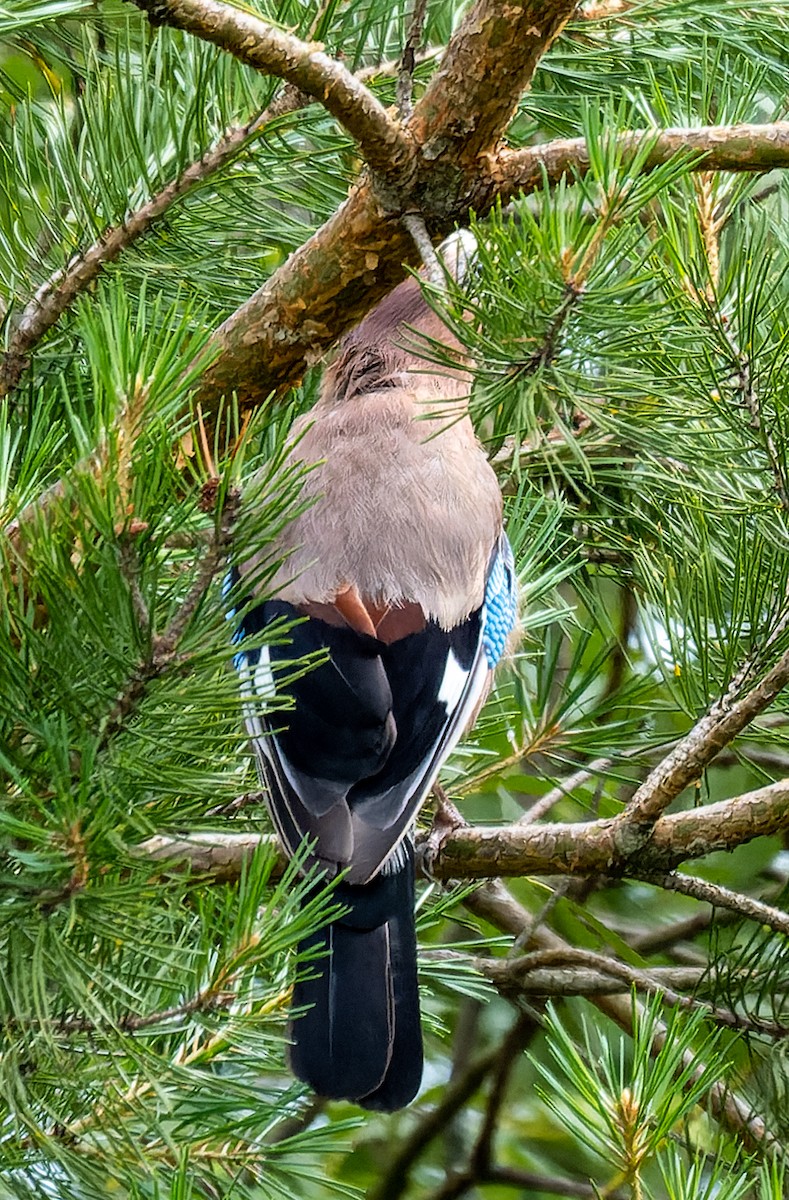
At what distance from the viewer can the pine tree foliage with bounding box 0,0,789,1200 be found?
103 centimetres

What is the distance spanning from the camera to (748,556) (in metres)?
1.53

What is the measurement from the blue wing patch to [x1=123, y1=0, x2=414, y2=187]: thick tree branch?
2.99 feet

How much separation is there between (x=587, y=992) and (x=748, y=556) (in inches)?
35.8

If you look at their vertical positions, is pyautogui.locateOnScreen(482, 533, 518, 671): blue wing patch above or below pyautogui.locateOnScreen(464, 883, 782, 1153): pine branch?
above

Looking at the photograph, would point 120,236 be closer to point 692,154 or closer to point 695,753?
point 692,154

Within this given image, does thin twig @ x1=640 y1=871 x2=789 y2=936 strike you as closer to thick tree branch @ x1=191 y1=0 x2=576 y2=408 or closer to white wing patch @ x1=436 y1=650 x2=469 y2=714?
white wing patch @ x1=436 y1=650 x2=469 y2=714

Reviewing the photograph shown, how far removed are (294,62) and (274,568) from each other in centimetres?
43

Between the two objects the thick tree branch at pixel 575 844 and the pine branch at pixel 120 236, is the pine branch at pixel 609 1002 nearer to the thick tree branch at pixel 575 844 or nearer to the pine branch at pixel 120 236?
the thick tree branch at pixel 575 844

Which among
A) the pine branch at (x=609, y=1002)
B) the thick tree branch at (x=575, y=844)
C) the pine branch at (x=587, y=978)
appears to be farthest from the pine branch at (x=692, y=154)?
the pine branch at (x=609, y=1002)


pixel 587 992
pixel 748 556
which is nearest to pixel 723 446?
pixel 748 556

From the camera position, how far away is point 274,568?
1050mm

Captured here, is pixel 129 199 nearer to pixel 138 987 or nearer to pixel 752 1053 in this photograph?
pixel 138 987

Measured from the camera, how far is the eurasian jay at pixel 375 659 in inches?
63.1

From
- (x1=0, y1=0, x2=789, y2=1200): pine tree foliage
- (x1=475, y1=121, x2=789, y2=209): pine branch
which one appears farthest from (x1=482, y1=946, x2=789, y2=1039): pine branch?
(x1=475, y1=121, x2=789, y2=209): pine branch
